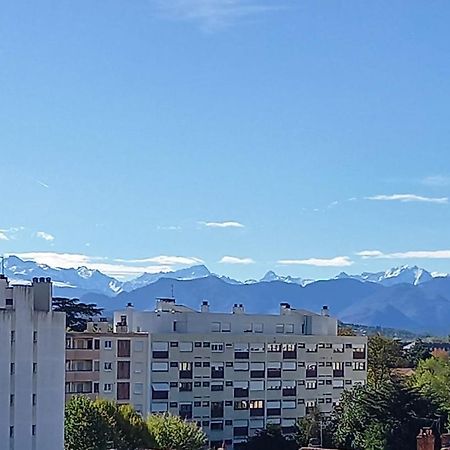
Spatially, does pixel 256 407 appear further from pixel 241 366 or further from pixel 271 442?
pixel 271 442

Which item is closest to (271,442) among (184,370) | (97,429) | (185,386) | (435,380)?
(185,386)

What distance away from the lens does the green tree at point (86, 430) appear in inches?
1566

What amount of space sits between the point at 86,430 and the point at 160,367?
1565cm

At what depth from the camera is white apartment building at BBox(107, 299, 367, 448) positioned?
181 ft

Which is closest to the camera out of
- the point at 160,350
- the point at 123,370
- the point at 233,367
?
the point at 123,370

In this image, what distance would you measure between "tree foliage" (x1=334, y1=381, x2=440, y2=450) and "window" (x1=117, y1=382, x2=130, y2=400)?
482 inches

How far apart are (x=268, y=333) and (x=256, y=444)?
9.00m

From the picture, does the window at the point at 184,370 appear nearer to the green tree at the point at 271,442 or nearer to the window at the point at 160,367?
the window at the point at 160,367

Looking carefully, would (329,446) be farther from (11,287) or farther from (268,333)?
(11,287)

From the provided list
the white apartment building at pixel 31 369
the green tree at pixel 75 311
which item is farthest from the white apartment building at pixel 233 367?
the white apartment building at pixel 31 369

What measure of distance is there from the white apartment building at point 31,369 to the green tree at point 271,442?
60.3ft

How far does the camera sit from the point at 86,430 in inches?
1574

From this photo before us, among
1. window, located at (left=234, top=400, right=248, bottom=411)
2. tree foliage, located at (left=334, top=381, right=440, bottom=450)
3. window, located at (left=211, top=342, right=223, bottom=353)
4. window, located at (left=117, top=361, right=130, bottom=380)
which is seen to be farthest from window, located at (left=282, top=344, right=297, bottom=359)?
tree foliage, located at (left=334, top=381, right=440, bottom=450)

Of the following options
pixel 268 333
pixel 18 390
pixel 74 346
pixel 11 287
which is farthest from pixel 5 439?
pixel 268 333
